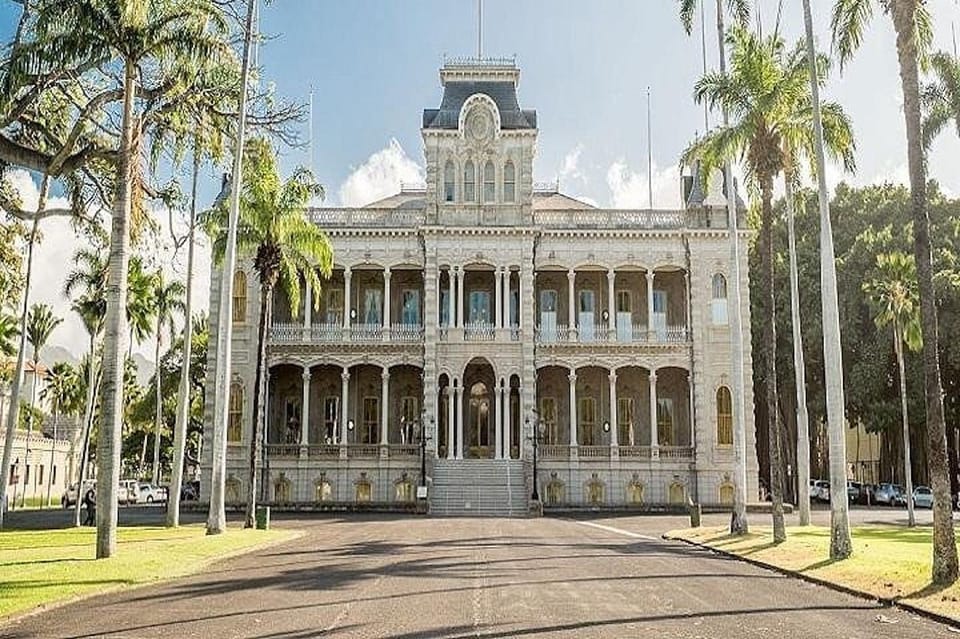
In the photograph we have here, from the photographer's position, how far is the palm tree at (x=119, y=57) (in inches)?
780

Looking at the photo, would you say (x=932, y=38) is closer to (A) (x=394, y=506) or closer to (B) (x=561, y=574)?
(B) (x=561, y=574)

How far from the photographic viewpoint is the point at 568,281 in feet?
158

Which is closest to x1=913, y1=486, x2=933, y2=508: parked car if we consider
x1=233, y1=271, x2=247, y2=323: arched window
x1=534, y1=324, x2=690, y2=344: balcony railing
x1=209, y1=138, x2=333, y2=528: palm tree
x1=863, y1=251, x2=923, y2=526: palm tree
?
x1=863, y1=251, x2=923, y2=526: palm tree

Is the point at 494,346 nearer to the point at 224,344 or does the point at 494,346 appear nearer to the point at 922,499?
the point at 224,344

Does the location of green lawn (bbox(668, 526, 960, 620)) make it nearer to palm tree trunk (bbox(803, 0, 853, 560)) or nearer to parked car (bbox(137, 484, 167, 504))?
palm tree trunk (bbox(803, 0, 853, 560))

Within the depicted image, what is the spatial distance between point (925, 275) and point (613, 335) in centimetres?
3104

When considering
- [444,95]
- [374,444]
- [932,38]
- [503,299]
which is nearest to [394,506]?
[374,444]

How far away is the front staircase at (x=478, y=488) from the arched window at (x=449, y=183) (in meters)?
12.6

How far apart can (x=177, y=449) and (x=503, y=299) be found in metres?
19.1

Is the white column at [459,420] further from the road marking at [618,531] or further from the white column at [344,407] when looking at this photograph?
the road marking at [618,531]

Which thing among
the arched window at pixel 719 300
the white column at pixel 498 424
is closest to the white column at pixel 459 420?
the white column at pixel 498 424

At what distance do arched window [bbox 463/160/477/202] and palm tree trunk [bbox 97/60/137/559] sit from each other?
26.7 m

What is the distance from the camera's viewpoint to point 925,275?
1595 centimetres

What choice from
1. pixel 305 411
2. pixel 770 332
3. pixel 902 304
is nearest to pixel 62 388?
pixel 305 411
